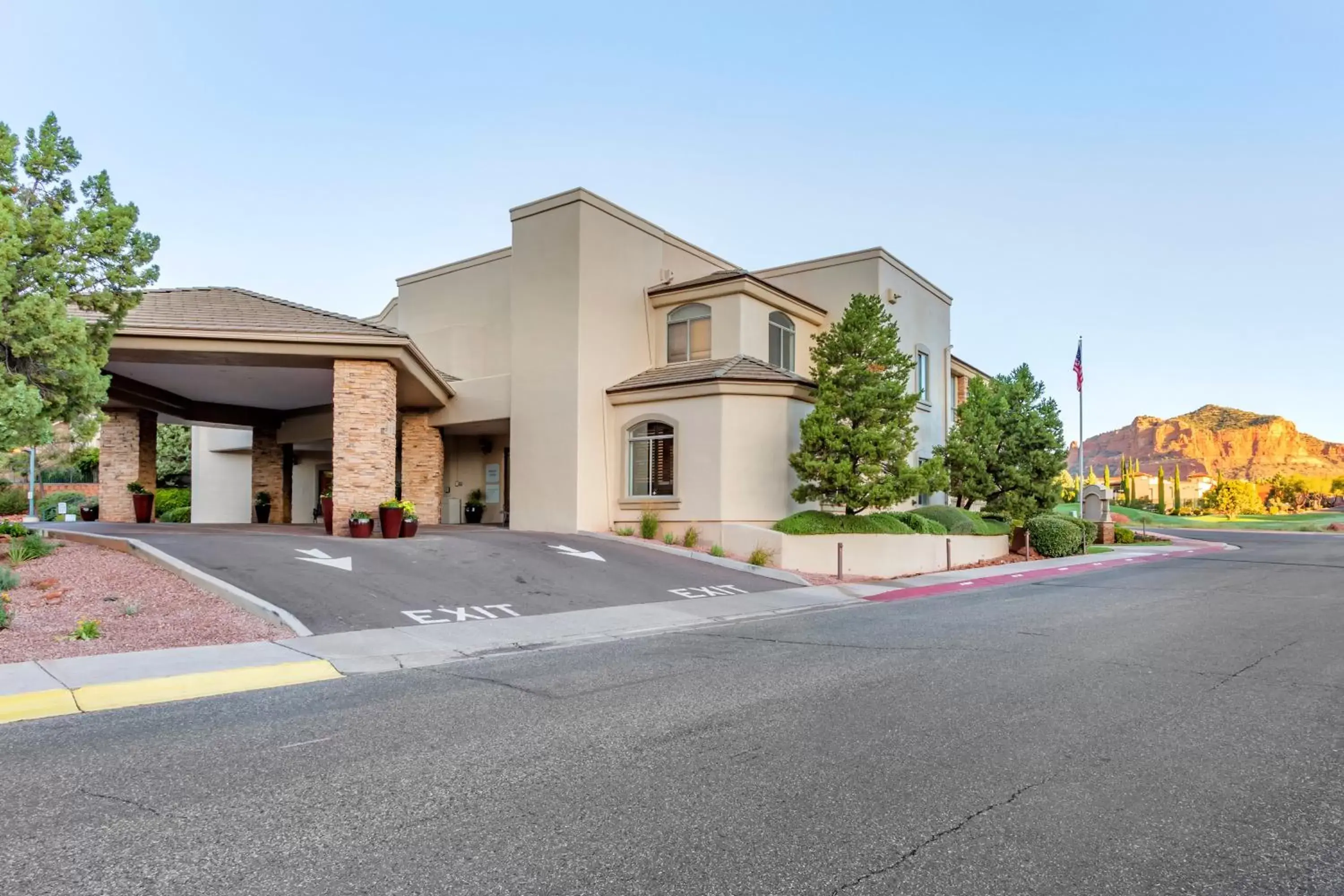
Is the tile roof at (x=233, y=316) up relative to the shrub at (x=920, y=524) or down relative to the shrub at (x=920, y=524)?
up

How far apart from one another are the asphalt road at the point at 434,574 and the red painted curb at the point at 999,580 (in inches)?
95.8

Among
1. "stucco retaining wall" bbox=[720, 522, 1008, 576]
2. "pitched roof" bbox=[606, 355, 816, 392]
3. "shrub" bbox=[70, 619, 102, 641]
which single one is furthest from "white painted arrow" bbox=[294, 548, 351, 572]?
"pitched roof" bbox=[606, 355, 816, 392]

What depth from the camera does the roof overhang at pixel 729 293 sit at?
22.7m

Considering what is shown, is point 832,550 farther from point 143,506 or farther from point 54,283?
point 143,506

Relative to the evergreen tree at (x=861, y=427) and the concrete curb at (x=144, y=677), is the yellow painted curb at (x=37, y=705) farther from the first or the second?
the evergreen tree at (x=861, y=427)

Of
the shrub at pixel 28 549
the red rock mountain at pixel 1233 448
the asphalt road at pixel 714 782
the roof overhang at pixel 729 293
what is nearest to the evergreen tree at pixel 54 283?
the shrub at pixel 28 549

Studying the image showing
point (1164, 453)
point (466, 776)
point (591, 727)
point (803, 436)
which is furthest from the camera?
point (1164, 453)

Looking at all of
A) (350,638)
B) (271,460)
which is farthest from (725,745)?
(271,460)

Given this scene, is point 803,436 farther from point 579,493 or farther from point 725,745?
point 725,745

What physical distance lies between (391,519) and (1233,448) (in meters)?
150

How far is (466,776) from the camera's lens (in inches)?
195

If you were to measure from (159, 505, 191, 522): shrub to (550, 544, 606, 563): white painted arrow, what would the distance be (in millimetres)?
24052

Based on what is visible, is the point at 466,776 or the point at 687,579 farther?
the point at 687,579

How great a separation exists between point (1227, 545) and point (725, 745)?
41.2 m
